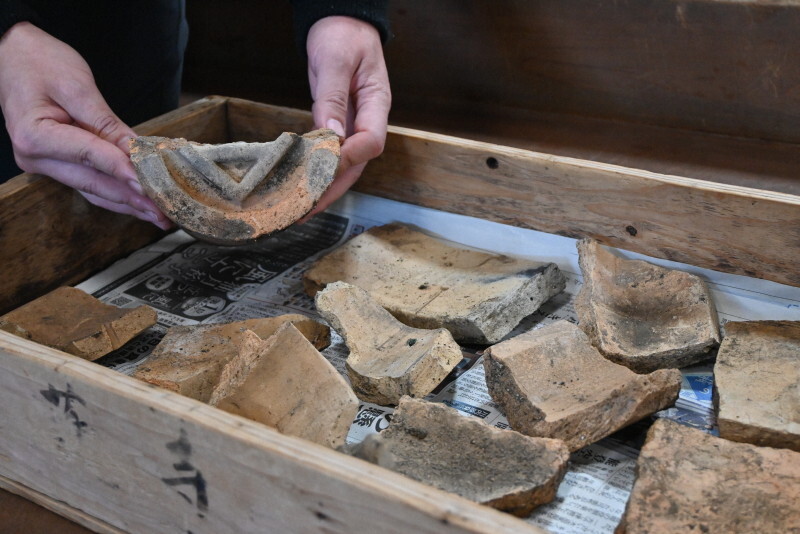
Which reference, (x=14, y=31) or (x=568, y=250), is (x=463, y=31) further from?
(x=14, y=31)

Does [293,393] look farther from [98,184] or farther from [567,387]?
[98,184]

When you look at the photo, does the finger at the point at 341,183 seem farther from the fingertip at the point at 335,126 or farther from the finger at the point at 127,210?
the finger at the point at 127,210

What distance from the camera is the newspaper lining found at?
144cm

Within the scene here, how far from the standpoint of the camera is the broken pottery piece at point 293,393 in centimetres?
147

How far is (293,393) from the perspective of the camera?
4.99 ft

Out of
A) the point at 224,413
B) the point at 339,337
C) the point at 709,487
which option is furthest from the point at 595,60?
the point at 224,413

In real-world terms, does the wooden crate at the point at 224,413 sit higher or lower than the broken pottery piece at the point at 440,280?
higher

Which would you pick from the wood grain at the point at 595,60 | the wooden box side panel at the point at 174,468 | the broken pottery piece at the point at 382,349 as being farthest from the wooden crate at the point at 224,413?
the wood grain at the point at 595,60

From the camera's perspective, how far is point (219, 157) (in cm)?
181

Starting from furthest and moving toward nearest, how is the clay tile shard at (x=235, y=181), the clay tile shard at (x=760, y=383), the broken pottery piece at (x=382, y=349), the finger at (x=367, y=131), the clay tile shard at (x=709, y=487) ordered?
1. the finger at (x=367, y=131)
2. the clay tile shard at (x=235, y=181)
3. the broken pottery piece at (x=382, y=349)
4. the clay tile shard at (x=760, y=383)
5. the clay tile shard at (x=709, y=487)

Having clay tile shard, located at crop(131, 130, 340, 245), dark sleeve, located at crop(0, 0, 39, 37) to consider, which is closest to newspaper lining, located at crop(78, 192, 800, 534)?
clay tile shard, located at crop(131, 130, 340, 245)

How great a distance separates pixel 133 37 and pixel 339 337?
112cm

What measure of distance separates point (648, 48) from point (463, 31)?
24.6 inches

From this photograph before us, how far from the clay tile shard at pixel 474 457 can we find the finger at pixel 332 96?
2.61 ft
